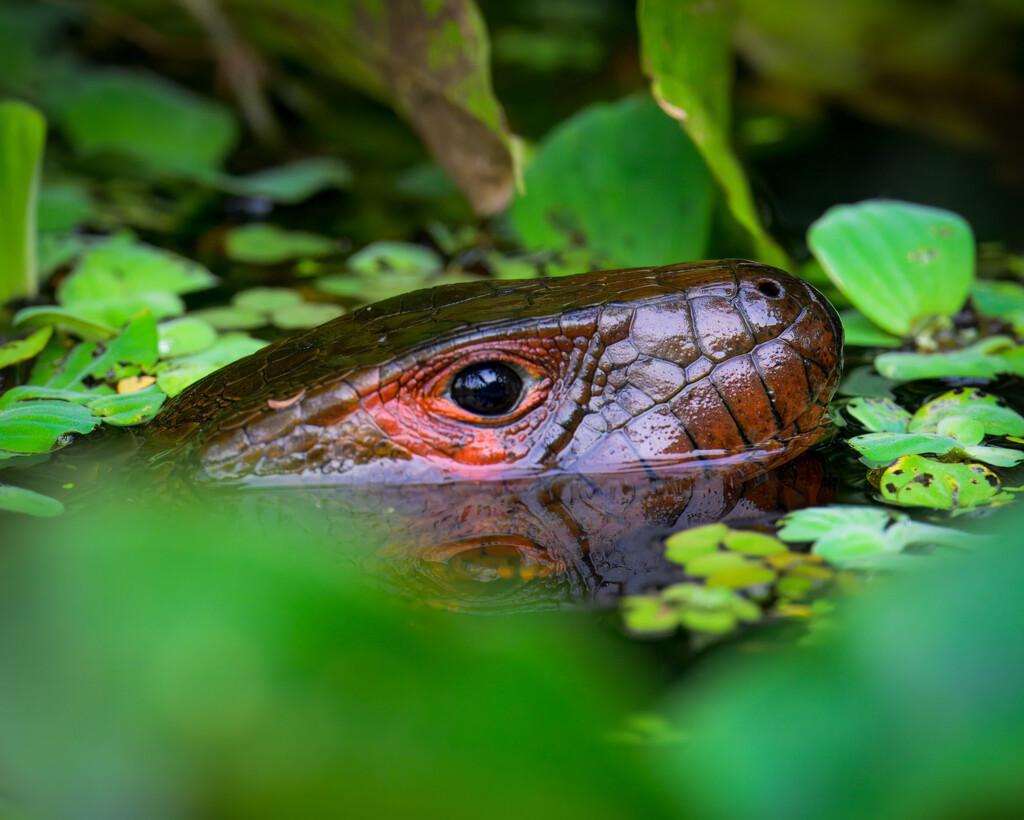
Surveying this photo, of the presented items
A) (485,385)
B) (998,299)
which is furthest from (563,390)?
(998,299)

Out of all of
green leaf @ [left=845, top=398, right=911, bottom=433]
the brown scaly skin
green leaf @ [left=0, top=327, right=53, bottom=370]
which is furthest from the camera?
green leaf @ [left=0, top=327, right=53, bottom=370]

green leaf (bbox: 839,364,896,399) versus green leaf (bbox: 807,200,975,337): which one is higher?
green leaf (bbox: 807,200,975,337)

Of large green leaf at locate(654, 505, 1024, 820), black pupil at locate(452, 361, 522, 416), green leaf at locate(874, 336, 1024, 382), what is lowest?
large green leaf at locate(654, 505, 1024, 820)

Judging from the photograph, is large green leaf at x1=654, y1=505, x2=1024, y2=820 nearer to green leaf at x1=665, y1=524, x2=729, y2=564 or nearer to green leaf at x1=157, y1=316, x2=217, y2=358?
green leaf at x1=665, y1=524, x2=729, y2=564

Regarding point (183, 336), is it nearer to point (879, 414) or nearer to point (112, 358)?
point (112, 358)

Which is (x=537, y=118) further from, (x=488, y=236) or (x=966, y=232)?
(x=966, y=232)

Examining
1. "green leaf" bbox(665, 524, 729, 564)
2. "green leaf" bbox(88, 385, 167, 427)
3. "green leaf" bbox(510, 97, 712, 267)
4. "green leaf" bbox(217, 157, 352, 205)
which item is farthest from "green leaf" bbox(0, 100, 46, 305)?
"green leaf" bbox(665, 524, 729, 564)
